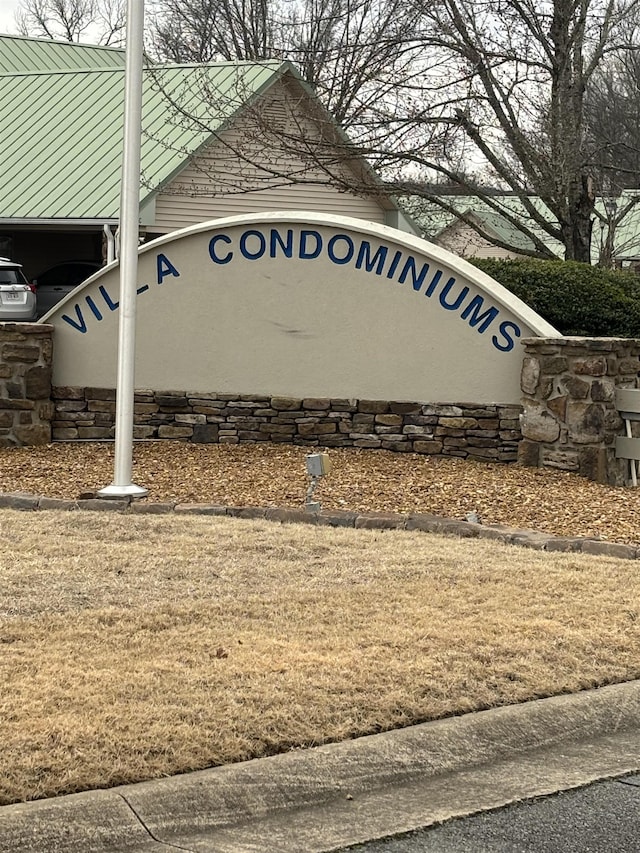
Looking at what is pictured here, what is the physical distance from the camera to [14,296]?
21297 mm

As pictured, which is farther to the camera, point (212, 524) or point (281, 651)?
point (212, 524)

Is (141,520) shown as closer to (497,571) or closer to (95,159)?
(497,571)

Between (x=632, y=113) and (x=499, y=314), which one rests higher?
(x=632, y=113)

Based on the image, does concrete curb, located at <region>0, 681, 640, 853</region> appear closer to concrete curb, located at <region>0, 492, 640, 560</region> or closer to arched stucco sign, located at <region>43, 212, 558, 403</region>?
concrete curb, located at <region>0, 492, 640, 560</region>

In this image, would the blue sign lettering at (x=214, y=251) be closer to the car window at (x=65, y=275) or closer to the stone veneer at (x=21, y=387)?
the stone veneer at (x=21, y=387)

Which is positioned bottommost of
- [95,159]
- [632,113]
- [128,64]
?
[128,64]

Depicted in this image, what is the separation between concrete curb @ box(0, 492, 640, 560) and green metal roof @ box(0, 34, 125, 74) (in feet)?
78.7

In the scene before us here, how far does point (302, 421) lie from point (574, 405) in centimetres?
275

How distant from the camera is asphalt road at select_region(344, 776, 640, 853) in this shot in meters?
4.04

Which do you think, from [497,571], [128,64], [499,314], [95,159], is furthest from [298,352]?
[95,159]

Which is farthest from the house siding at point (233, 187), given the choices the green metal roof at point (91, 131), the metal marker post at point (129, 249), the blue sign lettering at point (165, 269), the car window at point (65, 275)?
the metal marker post at point (129, 249)

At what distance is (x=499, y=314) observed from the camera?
11.8 m

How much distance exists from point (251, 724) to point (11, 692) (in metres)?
1.00

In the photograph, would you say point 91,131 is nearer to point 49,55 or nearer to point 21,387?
point 49,55
